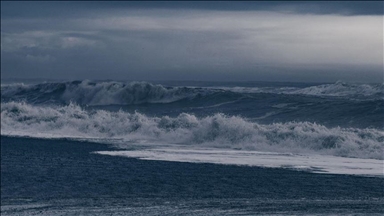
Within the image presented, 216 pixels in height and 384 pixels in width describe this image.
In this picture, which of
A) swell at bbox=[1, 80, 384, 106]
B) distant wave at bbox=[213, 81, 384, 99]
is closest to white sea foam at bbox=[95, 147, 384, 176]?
distant wave at bbox=[213, 81, 384, 99]

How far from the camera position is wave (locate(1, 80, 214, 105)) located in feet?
132

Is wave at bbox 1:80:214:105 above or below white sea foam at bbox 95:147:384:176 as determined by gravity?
above

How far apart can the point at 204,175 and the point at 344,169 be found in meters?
3.61

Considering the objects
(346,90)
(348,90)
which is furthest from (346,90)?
(348,90)

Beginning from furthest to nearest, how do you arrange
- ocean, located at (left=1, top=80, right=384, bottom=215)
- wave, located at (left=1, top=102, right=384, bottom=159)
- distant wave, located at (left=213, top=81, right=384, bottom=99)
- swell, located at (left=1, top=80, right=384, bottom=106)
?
swell, located at (left=1, top=80, right=384, bottom=106), distant wave, located at (left=213, top=81, right=384, bottom=99), wave, located at (left=1, top=102, right=384, bottom=159), ocean, located at (left=1, top=80, right=384, bottom=215)

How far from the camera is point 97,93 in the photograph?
4266cm

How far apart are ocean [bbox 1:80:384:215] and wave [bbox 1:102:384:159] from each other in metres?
0.05

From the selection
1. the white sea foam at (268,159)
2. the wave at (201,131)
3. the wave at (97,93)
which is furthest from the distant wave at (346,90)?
the white sea foam at (268,159)

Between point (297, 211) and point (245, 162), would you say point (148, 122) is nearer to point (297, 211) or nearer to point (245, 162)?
point (245, 162)

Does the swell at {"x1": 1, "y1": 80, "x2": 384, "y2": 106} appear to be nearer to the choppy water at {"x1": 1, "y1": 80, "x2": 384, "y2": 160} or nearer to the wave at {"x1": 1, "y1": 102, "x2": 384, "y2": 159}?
the choppy water at {"x1": 1, "y1": 80, "x2": 384, "y2": 160}

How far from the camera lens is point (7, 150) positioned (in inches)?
757

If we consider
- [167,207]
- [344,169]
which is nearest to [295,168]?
[344,169]

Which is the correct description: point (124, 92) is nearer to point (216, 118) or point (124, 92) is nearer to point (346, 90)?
point (346, 90)

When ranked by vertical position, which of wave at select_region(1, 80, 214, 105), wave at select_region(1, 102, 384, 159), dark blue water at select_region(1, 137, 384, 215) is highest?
wave at select_region(1, 80, 214, 105)
